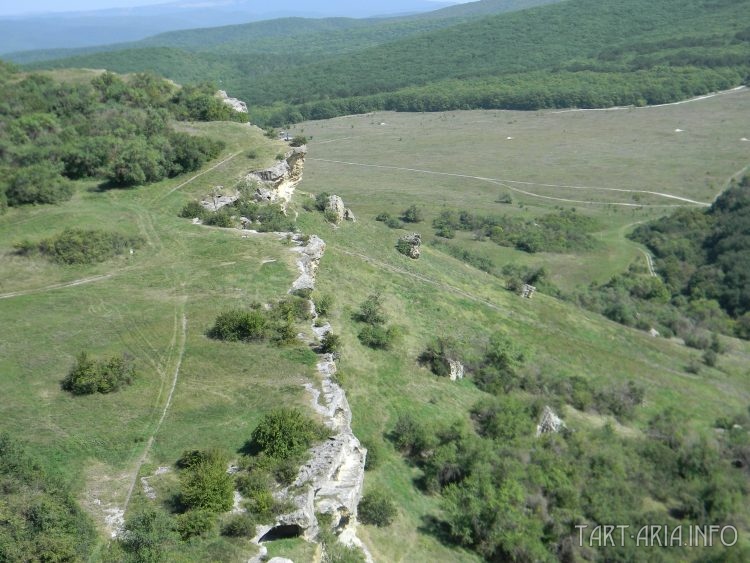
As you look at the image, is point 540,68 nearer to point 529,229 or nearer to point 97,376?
point 529,229

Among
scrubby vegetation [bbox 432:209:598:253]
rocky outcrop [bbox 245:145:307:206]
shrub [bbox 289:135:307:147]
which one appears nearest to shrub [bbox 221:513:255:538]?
rocky outcrop [bbox 245:145:307:206]

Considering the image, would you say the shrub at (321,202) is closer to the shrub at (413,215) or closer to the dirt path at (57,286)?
the dirt path at (57,286)

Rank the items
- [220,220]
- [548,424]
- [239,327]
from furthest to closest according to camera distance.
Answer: [220,220], [548,424], [239,327]

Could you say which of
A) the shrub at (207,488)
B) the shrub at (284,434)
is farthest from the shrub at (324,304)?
the shrub at (207,488)

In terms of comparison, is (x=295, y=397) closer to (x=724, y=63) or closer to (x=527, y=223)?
(x=527, y=223)

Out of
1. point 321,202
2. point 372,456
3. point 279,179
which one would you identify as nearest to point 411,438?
point 372,456

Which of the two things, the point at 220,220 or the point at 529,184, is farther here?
the point at 529,184

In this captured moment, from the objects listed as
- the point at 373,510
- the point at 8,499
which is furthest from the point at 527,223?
the point at 8,499
